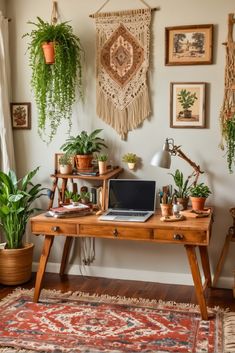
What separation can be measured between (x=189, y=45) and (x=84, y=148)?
118 cm

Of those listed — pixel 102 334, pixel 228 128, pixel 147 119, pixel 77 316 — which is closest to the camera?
pixel 102 334

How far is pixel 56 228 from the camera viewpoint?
3.31 m

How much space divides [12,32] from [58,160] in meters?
1.21

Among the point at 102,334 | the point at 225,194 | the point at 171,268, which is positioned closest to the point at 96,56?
the point at 225,194

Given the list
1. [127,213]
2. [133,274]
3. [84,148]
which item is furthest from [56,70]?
[133,274]

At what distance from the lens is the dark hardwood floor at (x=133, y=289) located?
3.52 metres

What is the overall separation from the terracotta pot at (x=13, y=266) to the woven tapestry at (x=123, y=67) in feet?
4.32

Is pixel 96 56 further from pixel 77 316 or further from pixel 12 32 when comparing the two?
pixel 77 316

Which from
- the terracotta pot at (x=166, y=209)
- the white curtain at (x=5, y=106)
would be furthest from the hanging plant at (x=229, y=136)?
the white curtain at (x=5, y=106)

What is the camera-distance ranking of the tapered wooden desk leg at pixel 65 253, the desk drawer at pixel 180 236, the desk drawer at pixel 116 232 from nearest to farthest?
the desk drawer at pixel 180 236, the desk drawer at pixel 116 232, the tapered wooden desk leg at pixel 65 253

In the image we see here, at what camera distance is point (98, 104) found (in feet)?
12.7

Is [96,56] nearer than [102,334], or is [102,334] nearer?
[102,334]

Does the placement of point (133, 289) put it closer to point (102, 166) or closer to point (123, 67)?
point (102, 166)

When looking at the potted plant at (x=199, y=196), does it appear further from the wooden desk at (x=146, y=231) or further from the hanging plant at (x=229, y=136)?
the hanging plant at (x=229, y=136)
